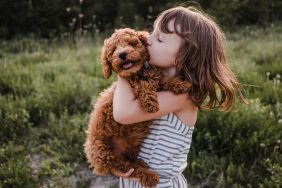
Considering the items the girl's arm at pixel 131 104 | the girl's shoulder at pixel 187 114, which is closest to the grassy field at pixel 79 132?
the girl's shoulder at pixel 187 114

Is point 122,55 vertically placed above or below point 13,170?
above

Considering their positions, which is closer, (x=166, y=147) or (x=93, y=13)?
(x=166, y=147)

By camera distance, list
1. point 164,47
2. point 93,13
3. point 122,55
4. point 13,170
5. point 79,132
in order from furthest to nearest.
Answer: point 93,13 → point 79,132 → point 13,170 → point 164,47 → point 122,55

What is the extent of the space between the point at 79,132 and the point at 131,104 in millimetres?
2286

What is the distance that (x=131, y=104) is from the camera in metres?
2.48

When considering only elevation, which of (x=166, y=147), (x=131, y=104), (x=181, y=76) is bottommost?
(x=166, y=147)

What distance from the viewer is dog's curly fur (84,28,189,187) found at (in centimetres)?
240

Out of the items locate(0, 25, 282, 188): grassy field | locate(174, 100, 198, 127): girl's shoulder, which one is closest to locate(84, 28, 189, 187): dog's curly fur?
locate(174, 100, 198, 127): girl's shoulder

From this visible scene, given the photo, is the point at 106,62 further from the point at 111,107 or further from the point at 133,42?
the point at 111,107

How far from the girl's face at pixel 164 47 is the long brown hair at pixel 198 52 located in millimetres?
21

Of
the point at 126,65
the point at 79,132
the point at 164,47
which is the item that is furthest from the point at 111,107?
the point at 79,132

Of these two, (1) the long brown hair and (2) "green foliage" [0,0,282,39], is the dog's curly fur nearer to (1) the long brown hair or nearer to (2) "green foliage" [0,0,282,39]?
(1) the long brown hair

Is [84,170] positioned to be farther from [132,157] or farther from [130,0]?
[130,0]

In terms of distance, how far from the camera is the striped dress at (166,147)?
2629mm
